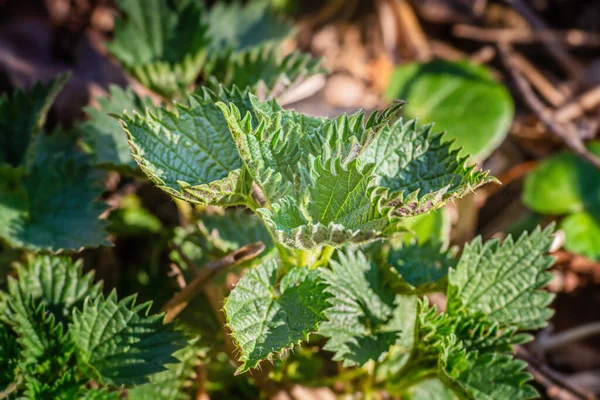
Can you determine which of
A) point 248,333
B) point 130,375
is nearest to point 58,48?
point 130,375

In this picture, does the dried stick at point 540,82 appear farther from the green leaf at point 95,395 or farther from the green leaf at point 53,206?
the green leaf at point 95,395

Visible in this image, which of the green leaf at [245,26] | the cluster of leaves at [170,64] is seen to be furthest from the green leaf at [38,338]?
the green leaf at [245,26]

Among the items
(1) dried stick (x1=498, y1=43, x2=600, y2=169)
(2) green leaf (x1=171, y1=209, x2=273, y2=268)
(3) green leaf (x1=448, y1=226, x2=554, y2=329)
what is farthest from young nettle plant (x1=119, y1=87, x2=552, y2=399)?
(1) dried stick (x1=498, y1=43, x2=600, y2=169)

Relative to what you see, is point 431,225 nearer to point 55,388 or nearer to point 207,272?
point 207,272

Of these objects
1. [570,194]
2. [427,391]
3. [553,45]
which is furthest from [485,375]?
[553,45]

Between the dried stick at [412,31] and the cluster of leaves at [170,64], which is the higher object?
the dried stick at [412,31]
